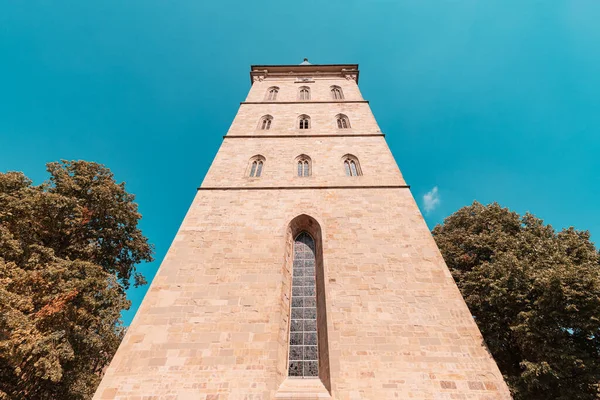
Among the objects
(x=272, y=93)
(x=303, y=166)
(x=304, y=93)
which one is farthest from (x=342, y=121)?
(x=272, y=93)

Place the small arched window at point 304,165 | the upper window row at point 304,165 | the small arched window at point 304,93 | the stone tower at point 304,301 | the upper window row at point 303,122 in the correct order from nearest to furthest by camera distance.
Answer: the stone tower at point 304,301 < the upper window row at point 304,165 < the small arched window at point 304,165 < the upper window row at point 303,122 < the small arched window at point 304,93

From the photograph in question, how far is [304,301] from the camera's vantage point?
781cm

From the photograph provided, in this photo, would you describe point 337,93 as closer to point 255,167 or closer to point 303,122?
point 303,122

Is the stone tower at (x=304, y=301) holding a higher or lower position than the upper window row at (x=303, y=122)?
lower

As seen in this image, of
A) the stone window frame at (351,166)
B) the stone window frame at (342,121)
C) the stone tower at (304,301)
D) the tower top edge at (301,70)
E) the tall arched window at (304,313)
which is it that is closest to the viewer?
the stone tower at (304,301)

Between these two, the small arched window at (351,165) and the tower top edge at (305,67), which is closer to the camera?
the small arched window at (351,165)

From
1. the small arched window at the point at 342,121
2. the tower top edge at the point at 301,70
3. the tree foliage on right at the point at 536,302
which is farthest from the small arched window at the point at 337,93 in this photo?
the tree foliage on right at the point at 536,302

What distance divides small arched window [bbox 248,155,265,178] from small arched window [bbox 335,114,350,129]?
519 centimetres

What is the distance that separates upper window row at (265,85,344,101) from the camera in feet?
59.3

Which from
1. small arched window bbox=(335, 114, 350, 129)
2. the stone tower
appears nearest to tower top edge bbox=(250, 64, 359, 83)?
small arched window bbox=(335, 114, 350, 129)

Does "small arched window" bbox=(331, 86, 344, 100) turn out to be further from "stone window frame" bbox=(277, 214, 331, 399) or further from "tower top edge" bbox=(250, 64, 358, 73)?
"stone window frame" bbox=(277, 214, 331, 399)

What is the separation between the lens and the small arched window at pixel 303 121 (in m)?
14.9

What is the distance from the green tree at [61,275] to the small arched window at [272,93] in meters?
10.8

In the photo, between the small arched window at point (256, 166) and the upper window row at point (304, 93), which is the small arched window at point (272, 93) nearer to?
the upper window row at point (304, 93)
